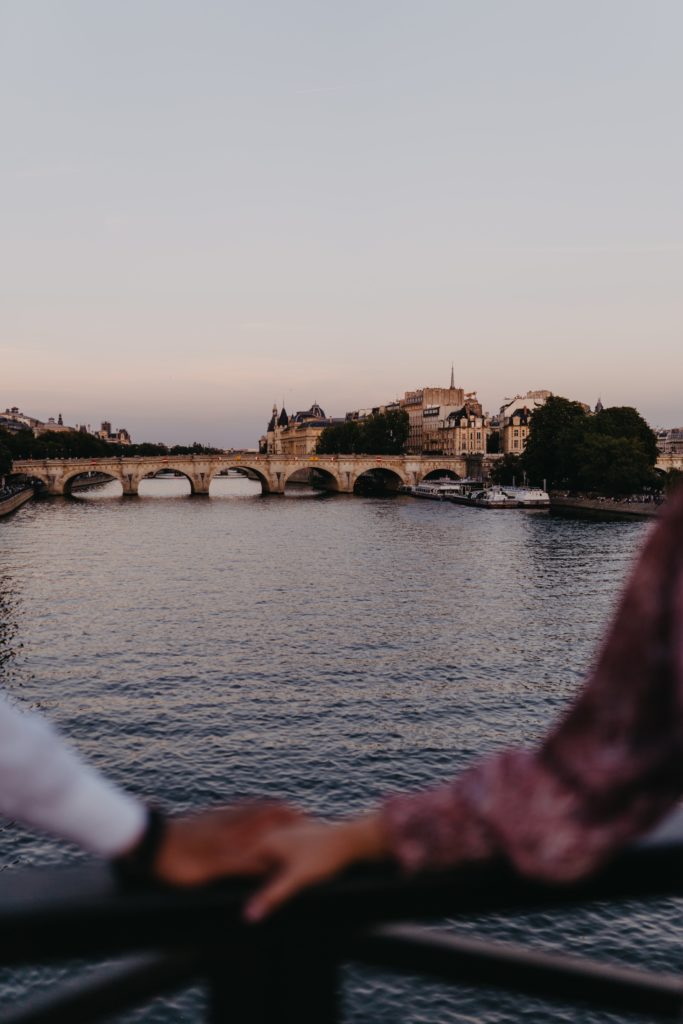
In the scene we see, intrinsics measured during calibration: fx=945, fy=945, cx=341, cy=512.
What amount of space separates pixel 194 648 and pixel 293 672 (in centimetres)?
373

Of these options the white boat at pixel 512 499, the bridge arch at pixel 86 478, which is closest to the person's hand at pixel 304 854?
the white boat at pixel 512 499

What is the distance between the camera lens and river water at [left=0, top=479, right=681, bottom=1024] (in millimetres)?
13094

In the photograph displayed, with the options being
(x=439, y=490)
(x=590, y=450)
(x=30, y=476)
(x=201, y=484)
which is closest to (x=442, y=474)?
(x=439, y=490)

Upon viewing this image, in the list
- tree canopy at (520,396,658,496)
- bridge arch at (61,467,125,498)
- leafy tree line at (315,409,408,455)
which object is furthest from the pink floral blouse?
leafy tree line at (315,409,408,455)

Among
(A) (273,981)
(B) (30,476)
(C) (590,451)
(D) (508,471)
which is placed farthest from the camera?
(D) (508,471)

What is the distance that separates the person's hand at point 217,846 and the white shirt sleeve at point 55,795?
2.3 inches

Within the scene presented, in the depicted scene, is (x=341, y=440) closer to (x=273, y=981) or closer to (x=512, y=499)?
(x=512, y=499)

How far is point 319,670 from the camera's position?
23969 millimetres

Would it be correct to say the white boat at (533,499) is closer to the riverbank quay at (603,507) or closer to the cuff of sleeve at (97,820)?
the riverbank quay at (603,507)

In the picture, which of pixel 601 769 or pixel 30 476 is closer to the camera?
pixel 601 769

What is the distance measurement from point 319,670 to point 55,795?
75.1 ft

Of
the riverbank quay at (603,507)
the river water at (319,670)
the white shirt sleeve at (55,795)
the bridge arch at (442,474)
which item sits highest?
the bridge arch at (442,474)

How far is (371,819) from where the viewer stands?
136cm

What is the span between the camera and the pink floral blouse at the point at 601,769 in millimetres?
1105
